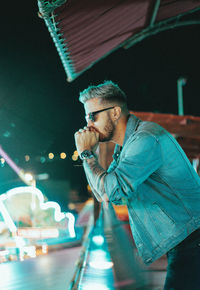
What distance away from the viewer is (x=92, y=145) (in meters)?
1.99

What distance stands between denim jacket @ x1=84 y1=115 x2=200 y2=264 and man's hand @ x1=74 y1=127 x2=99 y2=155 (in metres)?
0.15

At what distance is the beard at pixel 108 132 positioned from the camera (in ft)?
6.87

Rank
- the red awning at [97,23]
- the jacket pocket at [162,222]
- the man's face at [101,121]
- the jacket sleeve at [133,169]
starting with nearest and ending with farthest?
the jacket sleeve at [133,169] → the jacket pocket at [162,222] → the man's face at [101,121] → the red awning at [97,23]

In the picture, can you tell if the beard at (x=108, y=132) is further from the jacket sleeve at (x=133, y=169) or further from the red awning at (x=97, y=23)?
the red awning at (x=97, y=23)

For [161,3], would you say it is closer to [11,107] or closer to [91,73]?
[91,73]

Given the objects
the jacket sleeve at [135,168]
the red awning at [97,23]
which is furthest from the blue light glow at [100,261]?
the jacket sleeve at [135,168]

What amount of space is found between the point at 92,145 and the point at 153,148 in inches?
16.8

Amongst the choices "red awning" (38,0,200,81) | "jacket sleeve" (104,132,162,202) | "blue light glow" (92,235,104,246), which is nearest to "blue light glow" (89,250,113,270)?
A: "blue light glow" (92,235,104,246)

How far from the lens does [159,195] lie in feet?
6.01

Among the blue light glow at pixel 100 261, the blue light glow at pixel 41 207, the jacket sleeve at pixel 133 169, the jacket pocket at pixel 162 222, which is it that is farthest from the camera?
the blue light glow at pixel 41 207

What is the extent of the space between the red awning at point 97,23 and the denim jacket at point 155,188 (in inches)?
73.2

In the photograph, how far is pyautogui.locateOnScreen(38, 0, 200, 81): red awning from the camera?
10.7ft

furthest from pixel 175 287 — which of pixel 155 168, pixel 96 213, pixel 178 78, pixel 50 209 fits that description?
pixel 178 78

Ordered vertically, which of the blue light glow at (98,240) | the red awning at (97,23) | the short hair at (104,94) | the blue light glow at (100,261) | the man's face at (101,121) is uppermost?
the red awning at (97,23)
